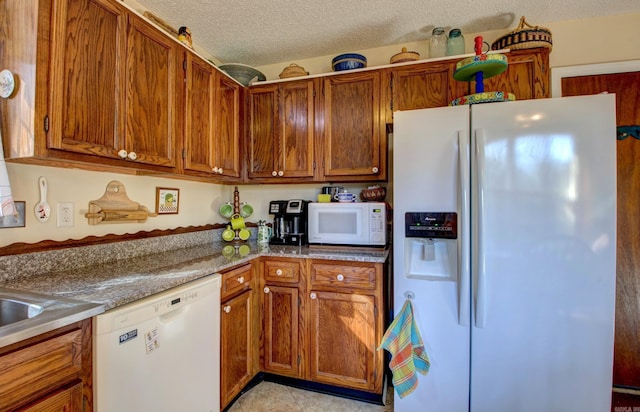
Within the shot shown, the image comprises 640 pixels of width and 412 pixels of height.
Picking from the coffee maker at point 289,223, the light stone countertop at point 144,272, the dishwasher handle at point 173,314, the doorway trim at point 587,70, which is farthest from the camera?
the coffee maker at point 289,223

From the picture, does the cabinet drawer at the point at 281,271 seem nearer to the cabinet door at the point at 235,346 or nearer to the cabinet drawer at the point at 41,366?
the cabinet door at the point at 235,346

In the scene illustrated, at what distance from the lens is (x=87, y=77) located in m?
1.26

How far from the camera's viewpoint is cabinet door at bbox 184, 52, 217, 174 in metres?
1.83

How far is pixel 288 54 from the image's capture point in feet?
8.18

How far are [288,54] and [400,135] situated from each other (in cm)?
148

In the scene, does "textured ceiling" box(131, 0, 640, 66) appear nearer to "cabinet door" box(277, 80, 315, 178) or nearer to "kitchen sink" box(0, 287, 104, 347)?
"cabinet door" box(277, 80, 315, 178)

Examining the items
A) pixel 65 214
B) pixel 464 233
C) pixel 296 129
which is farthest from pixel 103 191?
pixel 464 233

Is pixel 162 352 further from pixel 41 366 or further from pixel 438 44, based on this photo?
pixel 438 44

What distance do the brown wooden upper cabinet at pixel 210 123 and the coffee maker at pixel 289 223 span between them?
442 millimetres

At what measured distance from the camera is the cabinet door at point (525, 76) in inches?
71.8

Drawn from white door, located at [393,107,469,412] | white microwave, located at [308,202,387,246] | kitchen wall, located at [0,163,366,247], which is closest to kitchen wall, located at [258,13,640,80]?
white door, located at [393,107,469,412]

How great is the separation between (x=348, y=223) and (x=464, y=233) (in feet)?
2.79

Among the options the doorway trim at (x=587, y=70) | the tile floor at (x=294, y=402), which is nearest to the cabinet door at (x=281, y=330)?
the tile floor at (x=294, y=402)

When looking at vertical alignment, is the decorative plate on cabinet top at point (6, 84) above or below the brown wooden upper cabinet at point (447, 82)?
below
